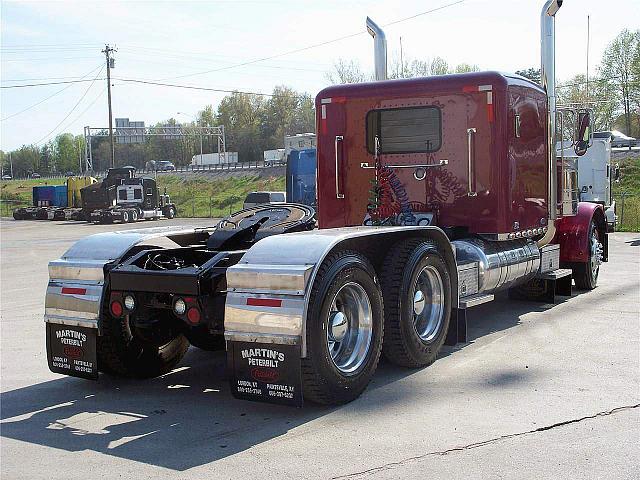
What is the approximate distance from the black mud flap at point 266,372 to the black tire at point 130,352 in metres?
1.44

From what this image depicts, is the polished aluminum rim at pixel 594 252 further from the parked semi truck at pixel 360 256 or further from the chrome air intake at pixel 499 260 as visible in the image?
the chrome air intake at pixel 499 260

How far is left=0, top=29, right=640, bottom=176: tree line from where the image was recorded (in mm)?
68688

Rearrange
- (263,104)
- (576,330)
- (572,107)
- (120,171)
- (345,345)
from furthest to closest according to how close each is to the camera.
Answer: (263,104), (120,171), (572,107), (576,330), (345,345)

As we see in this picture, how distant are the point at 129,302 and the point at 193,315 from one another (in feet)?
2.04

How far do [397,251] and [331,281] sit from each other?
1317mm

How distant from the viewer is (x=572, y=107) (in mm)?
10578

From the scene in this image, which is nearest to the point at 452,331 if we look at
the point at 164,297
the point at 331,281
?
the point at 331,281

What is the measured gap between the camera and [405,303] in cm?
653

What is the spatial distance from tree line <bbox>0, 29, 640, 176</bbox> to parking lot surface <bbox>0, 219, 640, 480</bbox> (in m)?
38.2

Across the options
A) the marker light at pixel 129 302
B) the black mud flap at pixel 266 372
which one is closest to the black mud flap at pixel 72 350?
the marker light at pixel 129 302

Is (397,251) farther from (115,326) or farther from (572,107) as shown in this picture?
(572,107)

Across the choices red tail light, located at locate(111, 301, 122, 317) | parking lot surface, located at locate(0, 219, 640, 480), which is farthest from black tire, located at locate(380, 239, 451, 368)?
red tail light, located at locate(111, 301, 122, 317)

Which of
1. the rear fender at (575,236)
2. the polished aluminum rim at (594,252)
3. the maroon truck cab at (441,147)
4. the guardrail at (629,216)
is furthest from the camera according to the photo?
the guardrail at (629,216)

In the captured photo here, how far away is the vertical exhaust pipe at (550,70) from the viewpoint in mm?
9688
